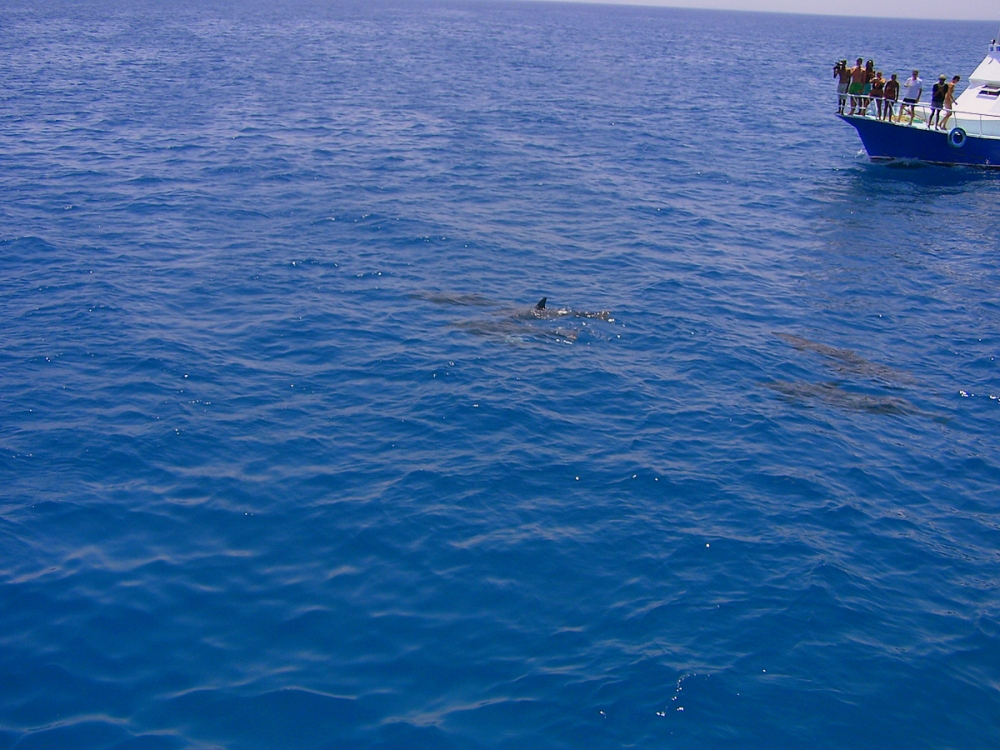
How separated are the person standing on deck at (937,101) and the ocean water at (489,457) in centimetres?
474

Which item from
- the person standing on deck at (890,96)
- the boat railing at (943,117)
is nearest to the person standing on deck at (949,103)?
the boat railing at (943,117)

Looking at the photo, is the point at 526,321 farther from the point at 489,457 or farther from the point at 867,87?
the point at 867,87

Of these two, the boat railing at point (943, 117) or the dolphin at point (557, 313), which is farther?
the boat railing at point (943, 117)

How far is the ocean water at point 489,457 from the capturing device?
1305cm

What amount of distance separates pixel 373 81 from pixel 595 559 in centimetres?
6518

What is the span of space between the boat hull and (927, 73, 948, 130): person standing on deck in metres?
0.81

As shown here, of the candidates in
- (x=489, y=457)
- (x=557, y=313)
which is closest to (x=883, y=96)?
(x=557, y=313)

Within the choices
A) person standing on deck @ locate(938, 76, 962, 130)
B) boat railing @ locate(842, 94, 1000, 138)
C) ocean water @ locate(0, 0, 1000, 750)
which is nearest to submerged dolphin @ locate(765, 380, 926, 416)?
ocean water @ locate(0, 0, 1000, 750)

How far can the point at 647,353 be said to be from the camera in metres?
24.7

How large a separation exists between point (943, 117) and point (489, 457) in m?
40.8

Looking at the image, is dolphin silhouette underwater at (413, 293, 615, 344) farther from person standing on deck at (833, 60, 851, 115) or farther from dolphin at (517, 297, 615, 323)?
person standing on deck at (833, 60, 851, 115)

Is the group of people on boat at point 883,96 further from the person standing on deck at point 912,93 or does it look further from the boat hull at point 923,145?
the boat hull at point 923,145

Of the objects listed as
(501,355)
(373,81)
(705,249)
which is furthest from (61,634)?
(373,81)

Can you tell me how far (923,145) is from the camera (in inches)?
1858
